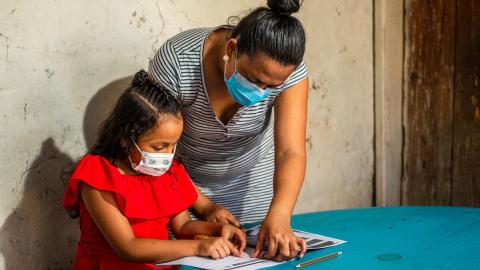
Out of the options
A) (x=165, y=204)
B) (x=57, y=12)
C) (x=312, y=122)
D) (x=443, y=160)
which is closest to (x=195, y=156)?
(x=165, y=204)

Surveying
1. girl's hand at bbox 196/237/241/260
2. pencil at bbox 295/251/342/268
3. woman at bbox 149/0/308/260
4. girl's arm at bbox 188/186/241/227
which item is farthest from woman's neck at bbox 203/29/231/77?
pencil at bbox 295/251/342/268

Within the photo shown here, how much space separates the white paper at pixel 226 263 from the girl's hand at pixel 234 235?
9 cm

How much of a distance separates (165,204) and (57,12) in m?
0.74

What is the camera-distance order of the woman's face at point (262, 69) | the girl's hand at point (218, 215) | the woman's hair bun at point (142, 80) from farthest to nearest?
the girl's hand at point (218, 215) < the woman's hair bun at point (142, 80) < the woman's face at point (262, 69)

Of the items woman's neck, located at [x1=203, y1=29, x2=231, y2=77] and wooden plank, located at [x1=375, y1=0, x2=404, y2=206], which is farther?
wooden plank, located at [x1=375, y1=0, x2=404, y2=206]

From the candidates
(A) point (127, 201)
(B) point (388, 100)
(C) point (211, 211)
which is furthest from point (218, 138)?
(B) point (388, 100)

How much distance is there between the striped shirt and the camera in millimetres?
2152

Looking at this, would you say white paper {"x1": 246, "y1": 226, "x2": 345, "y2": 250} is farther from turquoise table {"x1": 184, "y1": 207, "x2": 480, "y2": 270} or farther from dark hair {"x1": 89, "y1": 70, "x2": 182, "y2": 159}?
dark hair {"x1": 89, "y1": 70, "x2": 182, "y2": 159}

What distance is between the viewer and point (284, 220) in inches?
79.0

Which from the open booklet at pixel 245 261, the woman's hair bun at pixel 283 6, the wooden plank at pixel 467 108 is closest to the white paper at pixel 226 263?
the open booklet at pixel 245 261

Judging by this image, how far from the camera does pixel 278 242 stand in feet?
6.31

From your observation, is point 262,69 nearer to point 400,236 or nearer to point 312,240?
point 312,240

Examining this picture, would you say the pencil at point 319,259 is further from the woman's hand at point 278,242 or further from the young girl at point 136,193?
the young girl at point 136,193

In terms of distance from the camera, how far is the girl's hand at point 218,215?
2178 millimetres
